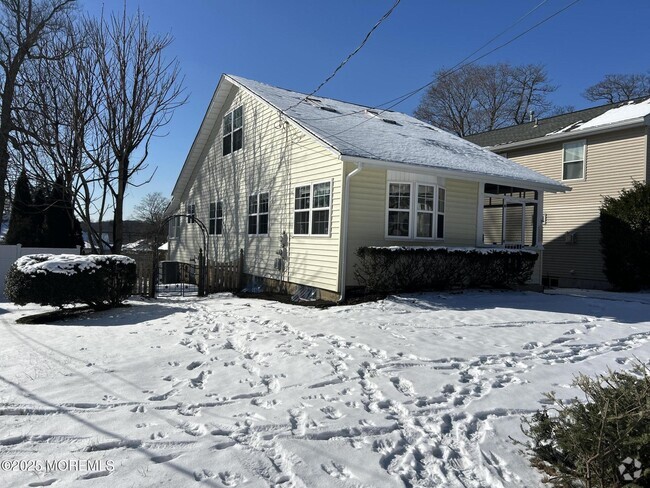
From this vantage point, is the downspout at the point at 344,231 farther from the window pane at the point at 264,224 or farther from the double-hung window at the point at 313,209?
the window pane at the point at 264,224

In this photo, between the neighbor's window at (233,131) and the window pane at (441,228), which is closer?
the window pane at (441,228)

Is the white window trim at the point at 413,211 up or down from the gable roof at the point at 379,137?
down

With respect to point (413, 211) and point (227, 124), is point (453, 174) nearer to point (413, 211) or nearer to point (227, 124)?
point (413, 211)

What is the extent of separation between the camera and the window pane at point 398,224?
11.0 meters

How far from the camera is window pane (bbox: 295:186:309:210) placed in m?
11.9

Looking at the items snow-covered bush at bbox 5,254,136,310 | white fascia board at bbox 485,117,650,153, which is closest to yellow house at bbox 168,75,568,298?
white fascia board at bbox 485,117,650,153

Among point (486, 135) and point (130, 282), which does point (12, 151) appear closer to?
point (130, 282)

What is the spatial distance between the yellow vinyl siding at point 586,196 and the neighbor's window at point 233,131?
11.9 meters

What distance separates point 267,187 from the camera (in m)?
14.1

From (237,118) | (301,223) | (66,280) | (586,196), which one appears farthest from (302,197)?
(586,196)

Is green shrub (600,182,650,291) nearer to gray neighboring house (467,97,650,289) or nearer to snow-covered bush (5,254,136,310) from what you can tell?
gray neighboring house (467,97,650,289)

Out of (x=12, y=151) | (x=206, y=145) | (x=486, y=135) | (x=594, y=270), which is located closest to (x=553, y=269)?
(x=594, y=270)

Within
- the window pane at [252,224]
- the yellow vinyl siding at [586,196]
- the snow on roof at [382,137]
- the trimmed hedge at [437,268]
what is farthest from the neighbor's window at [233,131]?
the yellow vinyl siding at [586,196]

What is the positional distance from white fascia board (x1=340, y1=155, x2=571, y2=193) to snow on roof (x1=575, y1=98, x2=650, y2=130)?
4228mm
